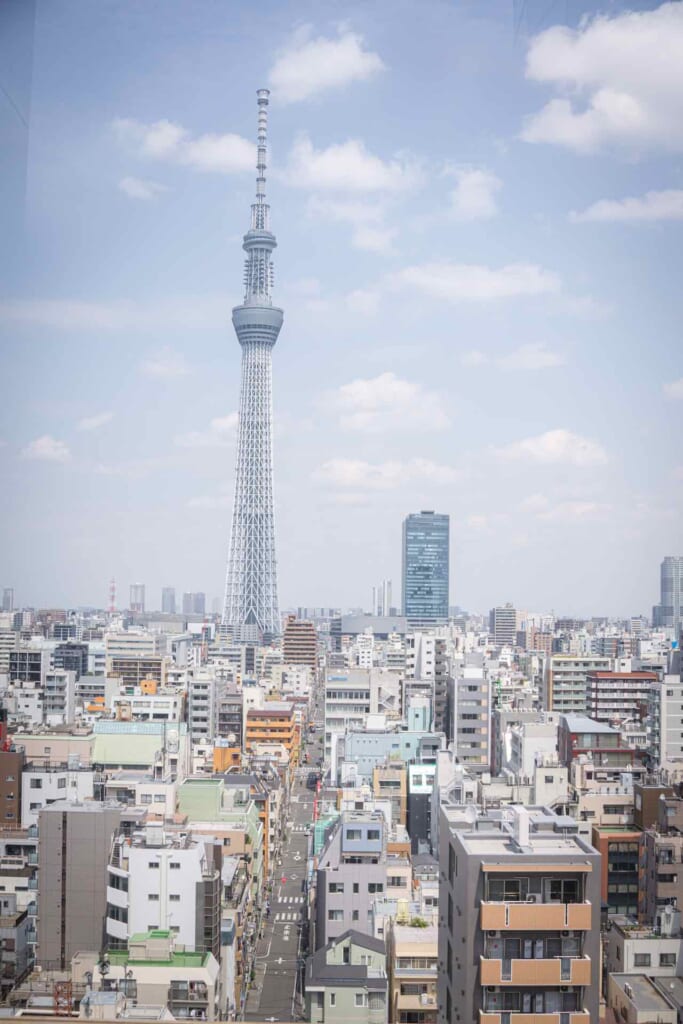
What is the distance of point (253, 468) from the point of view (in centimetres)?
2231

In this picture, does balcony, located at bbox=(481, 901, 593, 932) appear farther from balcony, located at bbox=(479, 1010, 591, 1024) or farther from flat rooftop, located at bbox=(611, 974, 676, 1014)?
flat rooftop, located at bbox=(611, 974, 676, 1014)

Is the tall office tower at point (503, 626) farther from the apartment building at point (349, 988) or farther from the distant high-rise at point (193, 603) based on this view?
the apartment building at point (349, 988)

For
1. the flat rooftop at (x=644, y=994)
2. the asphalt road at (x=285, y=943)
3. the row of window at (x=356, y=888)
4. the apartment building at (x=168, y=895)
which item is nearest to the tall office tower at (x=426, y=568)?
the asphalt road at (x=285, y=943)

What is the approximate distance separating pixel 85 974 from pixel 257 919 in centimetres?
217

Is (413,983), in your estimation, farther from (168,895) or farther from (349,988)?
(168,895)

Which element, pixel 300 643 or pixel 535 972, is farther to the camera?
pixel 300 643

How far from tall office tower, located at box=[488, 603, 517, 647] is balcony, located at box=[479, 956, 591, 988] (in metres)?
18.4

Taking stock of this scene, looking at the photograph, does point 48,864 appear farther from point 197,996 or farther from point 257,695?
point 257,695

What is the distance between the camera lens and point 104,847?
450 centimetres

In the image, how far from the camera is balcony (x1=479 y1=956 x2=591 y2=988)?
242 cm

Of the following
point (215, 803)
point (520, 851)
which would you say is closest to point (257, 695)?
point (215, 803)

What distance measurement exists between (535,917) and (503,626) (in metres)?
19.0

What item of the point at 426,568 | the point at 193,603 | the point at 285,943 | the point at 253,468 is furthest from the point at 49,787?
the point at 253,468

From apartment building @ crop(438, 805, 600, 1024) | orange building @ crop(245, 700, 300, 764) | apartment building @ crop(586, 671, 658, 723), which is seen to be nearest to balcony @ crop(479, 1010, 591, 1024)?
apartment building @ crop(438, 805, 600, 1024)
